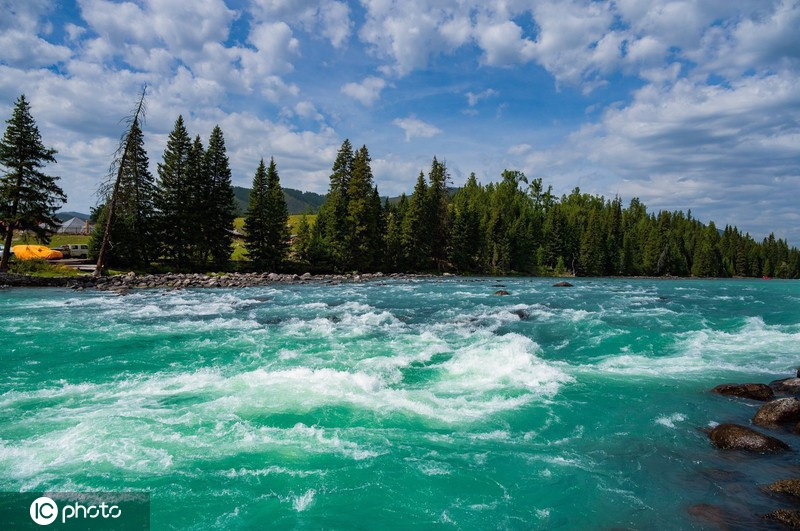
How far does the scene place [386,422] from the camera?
10117 mm

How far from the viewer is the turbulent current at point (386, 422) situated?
7098mm

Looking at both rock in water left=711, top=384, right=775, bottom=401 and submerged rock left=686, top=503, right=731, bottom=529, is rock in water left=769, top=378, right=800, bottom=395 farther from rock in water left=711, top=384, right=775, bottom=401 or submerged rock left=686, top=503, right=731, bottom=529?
submerged rock left=686, top=503, right=731, bottom=529

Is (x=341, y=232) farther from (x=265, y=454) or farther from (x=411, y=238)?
(x=265, y=454)

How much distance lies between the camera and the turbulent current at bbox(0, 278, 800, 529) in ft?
23.3

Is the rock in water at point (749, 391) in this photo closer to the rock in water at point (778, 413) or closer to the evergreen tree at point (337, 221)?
the rock in water at point (778, 413)

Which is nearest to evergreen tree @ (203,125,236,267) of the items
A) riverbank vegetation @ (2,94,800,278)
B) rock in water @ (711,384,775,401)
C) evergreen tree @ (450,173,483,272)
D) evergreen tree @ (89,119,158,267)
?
riverbank vegetation @ (2,94,800,278)

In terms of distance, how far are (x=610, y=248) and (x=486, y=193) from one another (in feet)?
132

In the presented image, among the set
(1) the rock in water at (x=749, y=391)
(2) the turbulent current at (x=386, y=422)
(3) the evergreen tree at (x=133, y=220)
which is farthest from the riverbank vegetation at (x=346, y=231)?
(1) the rock in water at (x=749, y=391)

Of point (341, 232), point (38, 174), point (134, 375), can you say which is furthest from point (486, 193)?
point (134, 375)

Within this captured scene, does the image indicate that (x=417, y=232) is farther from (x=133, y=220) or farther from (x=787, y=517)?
(x=787, y=517)

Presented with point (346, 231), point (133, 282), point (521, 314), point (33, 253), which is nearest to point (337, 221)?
point (346, 231)

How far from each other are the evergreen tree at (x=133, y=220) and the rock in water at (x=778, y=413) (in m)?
48.9

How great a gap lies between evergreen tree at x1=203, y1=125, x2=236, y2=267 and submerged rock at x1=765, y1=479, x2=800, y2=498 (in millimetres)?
56773

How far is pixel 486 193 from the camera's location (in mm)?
136750
